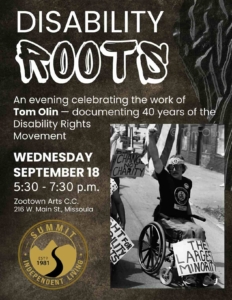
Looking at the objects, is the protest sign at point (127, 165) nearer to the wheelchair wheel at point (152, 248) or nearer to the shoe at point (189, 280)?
the wheelchair wheel at point (152, 248)

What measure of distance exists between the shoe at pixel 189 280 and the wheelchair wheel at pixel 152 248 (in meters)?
0.22

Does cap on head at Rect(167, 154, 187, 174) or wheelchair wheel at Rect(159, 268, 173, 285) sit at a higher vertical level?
cap on head at Rect(167, 154, 187, 174)

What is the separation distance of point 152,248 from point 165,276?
0.73 ft

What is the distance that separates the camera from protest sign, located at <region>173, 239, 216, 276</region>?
2.87m

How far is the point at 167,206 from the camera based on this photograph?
2.91 metres

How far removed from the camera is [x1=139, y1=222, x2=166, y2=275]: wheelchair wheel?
9.43 ft

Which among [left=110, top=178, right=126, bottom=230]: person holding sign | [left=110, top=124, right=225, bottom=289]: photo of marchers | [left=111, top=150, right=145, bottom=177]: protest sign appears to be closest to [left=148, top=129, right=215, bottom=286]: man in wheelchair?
[left=110, top=124, right=225, bottom=289]: photo of marchers

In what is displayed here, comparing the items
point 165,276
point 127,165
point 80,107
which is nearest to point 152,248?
point 165,276

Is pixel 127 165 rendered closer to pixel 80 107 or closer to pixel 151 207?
pixel 151 207

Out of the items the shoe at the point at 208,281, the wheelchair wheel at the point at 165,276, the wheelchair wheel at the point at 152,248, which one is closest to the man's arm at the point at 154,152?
the wheelchair wheel at the point at 152,248

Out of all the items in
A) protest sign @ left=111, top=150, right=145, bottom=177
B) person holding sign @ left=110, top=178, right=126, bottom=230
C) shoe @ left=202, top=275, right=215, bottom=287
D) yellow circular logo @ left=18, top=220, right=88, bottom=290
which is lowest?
shoe @ left=202, top=275, right=215, bottom=287

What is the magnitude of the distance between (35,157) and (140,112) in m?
0.85

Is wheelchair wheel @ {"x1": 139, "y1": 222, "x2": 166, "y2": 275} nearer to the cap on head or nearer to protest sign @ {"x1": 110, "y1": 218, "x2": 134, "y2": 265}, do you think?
protest sign @ {"x1": 110, "y1": 218, "x2": 134, "y2": 265}

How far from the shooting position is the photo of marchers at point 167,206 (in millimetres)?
2879
